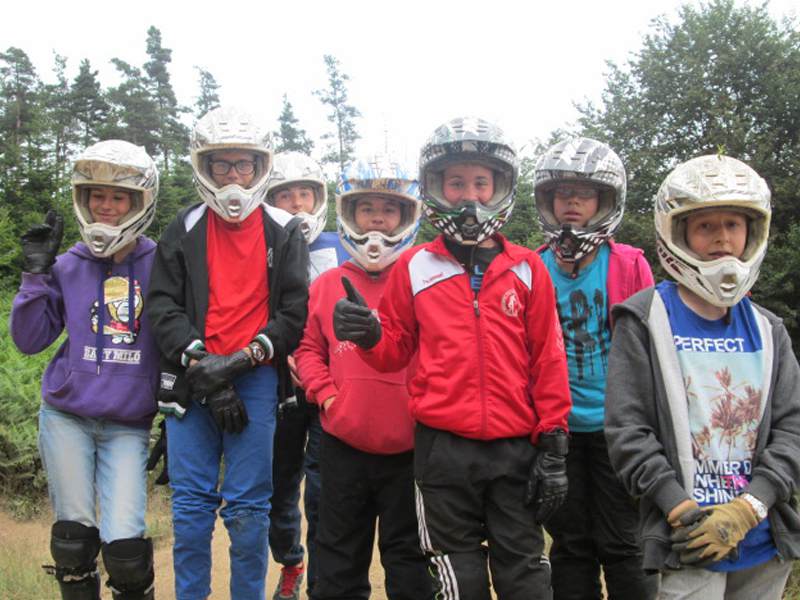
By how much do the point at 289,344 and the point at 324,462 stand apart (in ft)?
2.12

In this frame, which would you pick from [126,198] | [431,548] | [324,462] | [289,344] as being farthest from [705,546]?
[126,198]

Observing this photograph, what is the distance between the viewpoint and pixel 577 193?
12.8 feet

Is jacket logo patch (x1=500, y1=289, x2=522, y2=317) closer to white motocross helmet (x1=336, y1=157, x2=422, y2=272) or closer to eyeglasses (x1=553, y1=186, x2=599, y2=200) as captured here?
white motocross helmet (x1=336, y1=157, x2=422, y2=272)

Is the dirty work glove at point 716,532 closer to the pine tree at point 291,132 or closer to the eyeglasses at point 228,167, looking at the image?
the eyeglasses at point 228,167

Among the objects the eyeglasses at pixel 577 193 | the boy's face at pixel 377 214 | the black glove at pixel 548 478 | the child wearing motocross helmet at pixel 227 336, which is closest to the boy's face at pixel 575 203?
the eyeglasses at pixel 577 193

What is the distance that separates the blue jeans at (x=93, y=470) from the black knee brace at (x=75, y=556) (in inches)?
2.2

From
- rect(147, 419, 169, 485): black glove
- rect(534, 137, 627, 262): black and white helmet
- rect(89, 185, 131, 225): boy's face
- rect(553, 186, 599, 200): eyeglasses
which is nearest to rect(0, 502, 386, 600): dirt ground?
rect(147, 419, 169, 485): black glove

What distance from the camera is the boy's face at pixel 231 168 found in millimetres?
3898

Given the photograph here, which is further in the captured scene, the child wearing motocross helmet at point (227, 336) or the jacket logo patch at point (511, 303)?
the child wearing motocross helmet at point (227, 336)

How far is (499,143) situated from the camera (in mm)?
3334

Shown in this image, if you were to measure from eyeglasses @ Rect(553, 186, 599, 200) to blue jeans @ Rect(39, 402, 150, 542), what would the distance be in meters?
2.70

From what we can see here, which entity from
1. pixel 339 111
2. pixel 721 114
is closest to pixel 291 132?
pixel 339 111

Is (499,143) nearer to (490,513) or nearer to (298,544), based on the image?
(490,513)

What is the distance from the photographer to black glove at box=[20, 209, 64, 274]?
3.71 metres
